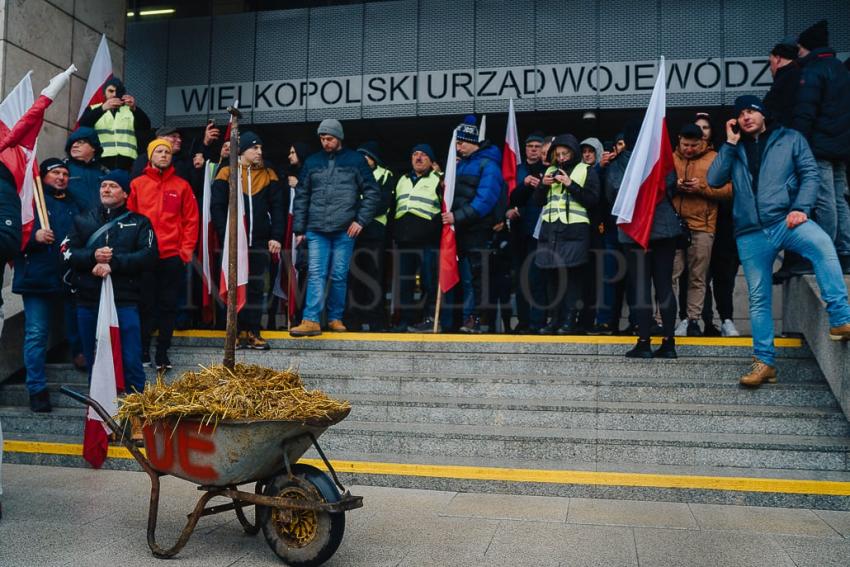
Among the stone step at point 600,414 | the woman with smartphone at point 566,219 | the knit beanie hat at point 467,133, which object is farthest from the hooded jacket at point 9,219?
the knit beanie hat at point 467,133

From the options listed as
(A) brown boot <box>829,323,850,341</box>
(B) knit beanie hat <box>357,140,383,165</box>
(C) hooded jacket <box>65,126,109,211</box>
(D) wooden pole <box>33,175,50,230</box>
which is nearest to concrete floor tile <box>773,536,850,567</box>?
(A) brown boot <box>829,323,850,341</box>

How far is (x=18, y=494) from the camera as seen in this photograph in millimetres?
5469

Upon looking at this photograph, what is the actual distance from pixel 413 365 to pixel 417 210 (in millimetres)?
2152

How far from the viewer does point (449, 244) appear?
8797 mm

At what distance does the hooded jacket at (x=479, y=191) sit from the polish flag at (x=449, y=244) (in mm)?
131

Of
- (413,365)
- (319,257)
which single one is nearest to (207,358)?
(319,257)

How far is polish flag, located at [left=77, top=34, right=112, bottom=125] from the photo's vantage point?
10703mm

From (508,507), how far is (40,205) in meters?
Result: 5.34

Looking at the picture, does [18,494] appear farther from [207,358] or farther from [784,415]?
[784,415]

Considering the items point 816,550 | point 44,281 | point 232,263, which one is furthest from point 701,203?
point 44,281

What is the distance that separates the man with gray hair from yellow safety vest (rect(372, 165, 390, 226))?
52cm

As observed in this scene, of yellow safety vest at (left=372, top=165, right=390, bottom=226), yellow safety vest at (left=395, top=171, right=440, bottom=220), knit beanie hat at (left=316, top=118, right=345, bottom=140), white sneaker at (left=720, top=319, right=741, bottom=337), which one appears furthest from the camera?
yellow safety vest at (left=372, top=165, right=390, bottom=226)

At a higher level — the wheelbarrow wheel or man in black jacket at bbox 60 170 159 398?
man in black jacket at bbox 60 170 159 398

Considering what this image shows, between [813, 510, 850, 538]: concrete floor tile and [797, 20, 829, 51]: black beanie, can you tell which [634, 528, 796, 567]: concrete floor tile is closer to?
[813, 510, 850, 538]: concrete floor tile
